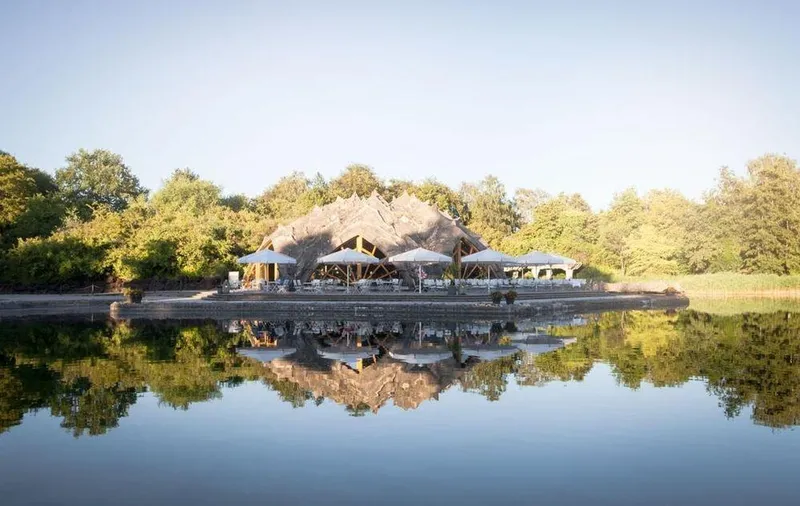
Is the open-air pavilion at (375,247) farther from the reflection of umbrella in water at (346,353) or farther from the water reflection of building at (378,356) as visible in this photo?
the reflection of umbrella in water at (346,353)

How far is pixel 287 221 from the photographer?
4378 centimetres

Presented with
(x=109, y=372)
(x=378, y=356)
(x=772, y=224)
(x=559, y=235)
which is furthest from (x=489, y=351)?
(x=772, y=224)

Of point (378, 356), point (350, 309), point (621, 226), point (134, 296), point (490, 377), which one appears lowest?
point (490, 377)

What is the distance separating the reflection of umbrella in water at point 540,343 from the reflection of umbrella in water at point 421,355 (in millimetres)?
1922

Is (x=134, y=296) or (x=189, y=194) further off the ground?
(x=189, y=194)

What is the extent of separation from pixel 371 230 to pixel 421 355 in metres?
19.1

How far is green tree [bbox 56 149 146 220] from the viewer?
Result: 65.2 meters

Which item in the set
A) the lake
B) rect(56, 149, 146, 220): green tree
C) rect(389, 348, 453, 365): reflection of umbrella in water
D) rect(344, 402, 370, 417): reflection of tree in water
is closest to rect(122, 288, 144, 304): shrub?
the lake

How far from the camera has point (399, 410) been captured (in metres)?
10.6

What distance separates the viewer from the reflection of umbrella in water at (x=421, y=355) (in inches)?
592

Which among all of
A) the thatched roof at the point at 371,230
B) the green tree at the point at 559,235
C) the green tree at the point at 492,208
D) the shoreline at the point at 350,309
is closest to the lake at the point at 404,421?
the shoreline at the point at 350,309

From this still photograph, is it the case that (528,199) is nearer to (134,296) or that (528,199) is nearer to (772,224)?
(772,224)

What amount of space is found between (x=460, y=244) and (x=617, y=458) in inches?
1136

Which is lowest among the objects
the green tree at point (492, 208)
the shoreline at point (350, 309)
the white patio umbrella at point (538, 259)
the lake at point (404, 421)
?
the lake at point (404, 421)
